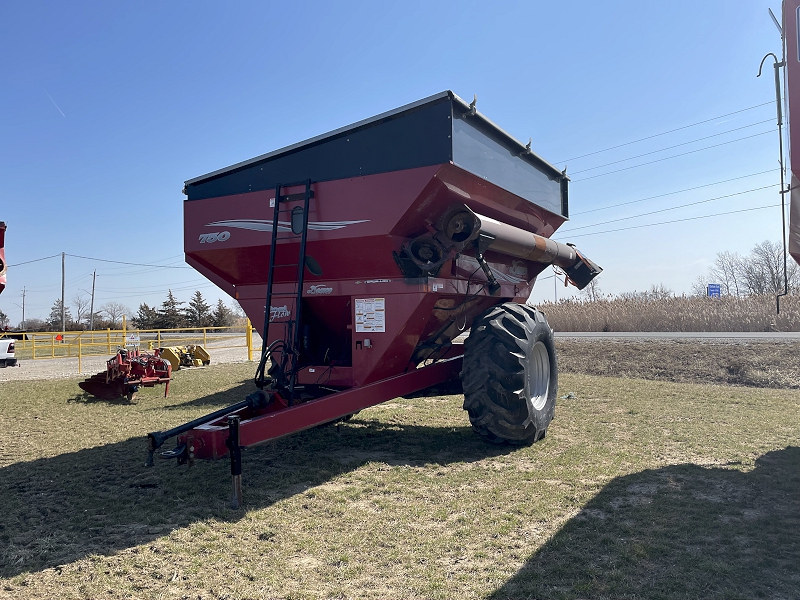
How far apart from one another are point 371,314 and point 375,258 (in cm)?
53

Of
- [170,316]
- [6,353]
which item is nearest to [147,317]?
[170,316]

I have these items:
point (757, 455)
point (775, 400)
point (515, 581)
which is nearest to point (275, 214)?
point (515, 581)

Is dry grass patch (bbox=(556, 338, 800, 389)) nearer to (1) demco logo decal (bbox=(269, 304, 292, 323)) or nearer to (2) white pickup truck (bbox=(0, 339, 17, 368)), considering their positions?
(1) demco logo decal (bbox=(269, 304, 292, 323))

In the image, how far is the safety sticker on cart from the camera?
5422mm

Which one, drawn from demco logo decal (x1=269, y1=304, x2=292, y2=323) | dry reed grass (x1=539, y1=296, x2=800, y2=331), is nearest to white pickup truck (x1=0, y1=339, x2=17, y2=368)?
demco logo decal (x1=269, y1=304, x2=292, y2=323)

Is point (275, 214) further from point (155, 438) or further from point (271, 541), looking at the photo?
point (271, 541)

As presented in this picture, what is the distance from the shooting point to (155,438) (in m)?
3.93

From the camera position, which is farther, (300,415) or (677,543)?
(300,415)

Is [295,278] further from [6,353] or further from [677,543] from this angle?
[6,353]

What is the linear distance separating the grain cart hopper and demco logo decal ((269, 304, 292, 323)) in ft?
0.05

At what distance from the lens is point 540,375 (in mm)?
6422

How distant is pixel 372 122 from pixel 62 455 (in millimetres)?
4401

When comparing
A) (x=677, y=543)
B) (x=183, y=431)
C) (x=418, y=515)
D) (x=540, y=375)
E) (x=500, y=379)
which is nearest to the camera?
(x=677, y=543)

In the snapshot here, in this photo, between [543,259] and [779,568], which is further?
[543,259]
